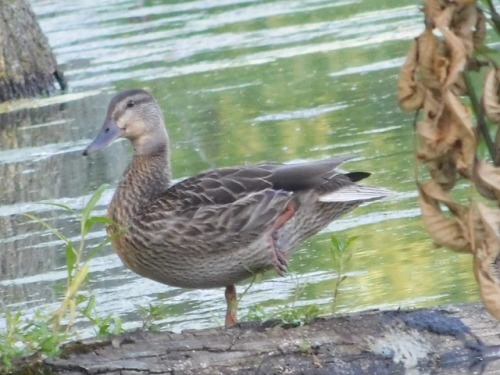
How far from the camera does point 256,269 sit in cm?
706

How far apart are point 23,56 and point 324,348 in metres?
9.98

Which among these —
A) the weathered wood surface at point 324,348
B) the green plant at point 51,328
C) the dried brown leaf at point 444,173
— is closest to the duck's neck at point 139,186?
the green plant at point 51,328

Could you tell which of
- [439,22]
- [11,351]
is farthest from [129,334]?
[439,22]

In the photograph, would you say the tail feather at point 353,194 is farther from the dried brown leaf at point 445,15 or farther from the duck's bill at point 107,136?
the dried brown leaf at point 445,15

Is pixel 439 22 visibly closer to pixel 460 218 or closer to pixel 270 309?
pixel 460 218

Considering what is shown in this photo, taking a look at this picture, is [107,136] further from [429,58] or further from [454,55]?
[454,55]

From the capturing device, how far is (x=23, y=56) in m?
15.3

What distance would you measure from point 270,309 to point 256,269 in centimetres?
21

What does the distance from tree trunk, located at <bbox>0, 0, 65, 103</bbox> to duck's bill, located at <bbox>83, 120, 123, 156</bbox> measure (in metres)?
7.06

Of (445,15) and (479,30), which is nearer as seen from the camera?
(445,15)

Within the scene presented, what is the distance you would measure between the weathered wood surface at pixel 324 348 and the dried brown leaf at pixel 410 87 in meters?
1.82

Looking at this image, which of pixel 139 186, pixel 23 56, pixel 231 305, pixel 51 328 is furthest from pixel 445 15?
pixel 23 56

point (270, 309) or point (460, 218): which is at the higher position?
point (460, 218)

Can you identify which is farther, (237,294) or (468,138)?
(237,294)
